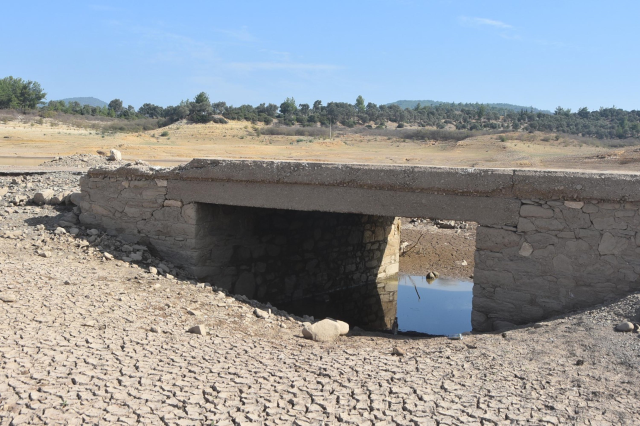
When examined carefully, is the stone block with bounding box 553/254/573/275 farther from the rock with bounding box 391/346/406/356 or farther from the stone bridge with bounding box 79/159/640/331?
the rock with bounding box 391/346/406/356

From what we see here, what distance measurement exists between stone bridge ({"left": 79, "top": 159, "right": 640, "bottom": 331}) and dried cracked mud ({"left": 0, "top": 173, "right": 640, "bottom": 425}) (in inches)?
22.0

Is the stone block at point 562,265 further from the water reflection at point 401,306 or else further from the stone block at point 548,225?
the water reflection at point 401,306

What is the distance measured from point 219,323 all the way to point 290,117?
135 ft

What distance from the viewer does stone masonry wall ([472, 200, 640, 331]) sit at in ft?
17.5

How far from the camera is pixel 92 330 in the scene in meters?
4.86

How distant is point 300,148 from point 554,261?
21.6 metres

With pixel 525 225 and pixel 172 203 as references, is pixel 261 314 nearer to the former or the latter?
pixel 172 203

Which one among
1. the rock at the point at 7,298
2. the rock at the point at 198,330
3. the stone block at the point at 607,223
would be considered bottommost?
the rock at the point at 198,330

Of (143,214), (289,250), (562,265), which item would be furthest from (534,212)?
(143,214)

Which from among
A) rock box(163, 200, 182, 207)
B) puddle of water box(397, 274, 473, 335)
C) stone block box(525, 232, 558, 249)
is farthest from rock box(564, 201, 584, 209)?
rock box(163, 200, 182, 207)

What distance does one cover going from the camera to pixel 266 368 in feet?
14.2

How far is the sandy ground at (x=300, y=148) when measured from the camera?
1929 cm

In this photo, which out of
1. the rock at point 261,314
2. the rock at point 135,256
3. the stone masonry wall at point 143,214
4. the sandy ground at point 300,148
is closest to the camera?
the rock at point 261,314

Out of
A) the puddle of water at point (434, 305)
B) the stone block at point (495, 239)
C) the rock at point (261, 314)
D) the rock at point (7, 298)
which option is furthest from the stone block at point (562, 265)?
the rock at point (7, 298)
